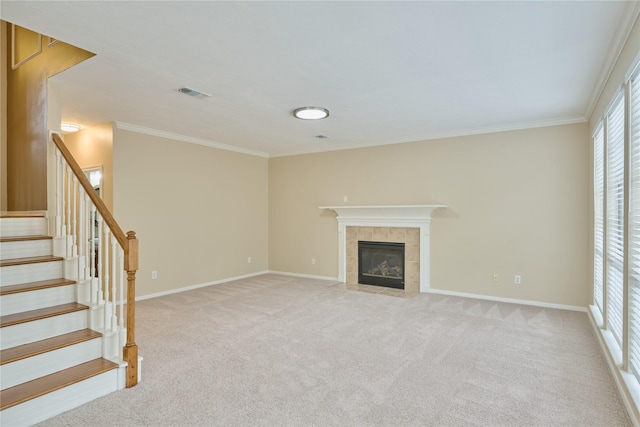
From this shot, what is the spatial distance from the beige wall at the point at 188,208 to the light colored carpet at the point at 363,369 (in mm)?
1059

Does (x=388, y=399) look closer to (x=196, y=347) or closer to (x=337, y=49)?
(x=196, y=347)

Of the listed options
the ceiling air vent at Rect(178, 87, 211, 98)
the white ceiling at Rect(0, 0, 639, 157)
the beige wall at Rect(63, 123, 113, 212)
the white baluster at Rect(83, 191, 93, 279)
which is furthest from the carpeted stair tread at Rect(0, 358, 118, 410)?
the beige wall at Rect(63, 123, 113, 212)

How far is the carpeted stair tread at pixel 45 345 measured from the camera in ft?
7.25

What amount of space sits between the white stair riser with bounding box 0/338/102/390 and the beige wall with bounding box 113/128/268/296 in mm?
2675

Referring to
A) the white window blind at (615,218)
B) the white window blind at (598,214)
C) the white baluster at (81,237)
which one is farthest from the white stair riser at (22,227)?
the white window blind at (598,214)

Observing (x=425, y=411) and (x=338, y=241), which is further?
(x=338, y=241)

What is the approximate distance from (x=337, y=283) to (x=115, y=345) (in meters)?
4.09

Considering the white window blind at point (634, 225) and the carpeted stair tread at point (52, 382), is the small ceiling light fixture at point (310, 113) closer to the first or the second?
the white window blind at point (634, 225)

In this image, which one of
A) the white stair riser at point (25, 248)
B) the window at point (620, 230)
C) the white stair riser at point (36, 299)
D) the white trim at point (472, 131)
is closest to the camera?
the window at point (620, 230)

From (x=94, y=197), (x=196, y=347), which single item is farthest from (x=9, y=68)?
(x=196, y=347)

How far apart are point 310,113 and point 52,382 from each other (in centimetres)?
341

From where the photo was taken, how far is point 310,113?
13.8 feet

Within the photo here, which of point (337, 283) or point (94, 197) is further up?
point (94, 197)

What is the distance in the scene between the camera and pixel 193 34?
2441mm
